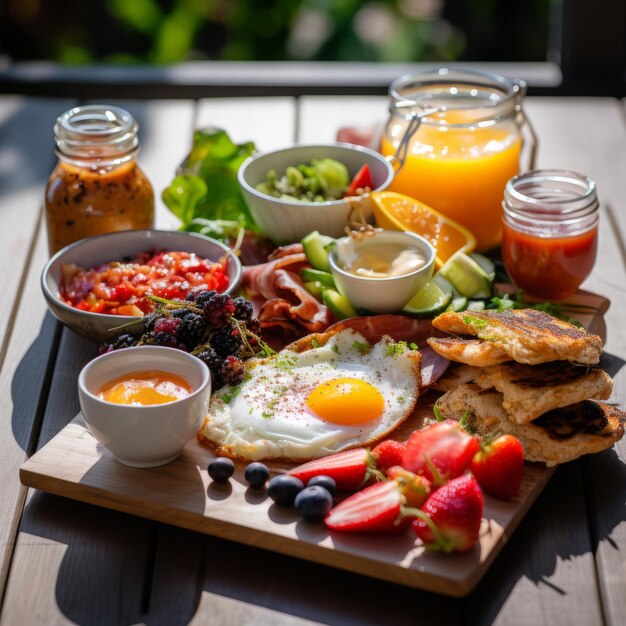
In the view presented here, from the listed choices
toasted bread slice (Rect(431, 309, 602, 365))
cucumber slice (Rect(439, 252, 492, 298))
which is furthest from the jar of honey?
toasted bread slice (Rect(431, 309, 602, 365))

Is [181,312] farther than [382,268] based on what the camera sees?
No

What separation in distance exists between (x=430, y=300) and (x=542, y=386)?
60cm

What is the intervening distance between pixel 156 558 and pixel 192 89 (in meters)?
3.11

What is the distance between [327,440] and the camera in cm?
229

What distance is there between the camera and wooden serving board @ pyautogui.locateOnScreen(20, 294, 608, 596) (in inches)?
76.5

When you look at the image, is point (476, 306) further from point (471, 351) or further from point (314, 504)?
point (314, 504)

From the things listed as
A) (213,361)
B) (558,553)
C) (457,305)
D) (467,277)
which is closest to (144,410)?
(213,361)

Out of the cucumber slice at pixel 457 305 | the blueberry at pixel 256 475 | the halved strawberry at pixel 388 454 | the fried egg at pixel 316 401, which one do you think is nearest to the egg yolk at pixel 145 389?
the fried egg at pixel 316 401

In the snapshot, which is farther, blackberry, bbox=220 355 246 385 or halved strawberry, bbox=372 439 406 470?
blackberry, bbox=220 355 246 385

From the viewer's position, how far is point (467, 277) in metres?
2.85

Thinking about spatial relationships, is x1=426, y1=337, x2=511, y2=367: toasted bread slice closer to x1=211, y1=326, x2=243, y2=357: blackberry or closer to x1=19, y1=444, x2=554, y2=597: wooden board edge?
x1=19, y1=444, x2=554, y2=597: wooden board edge

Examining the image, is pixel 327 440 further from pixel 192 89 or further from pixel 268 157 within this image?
pixel 192 89

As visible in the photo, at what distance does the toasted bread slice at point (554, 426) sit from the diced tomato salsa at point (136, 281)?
2.85 ft

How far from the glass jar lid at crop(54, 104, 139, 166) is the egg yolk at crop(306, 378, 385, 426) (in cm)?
112
